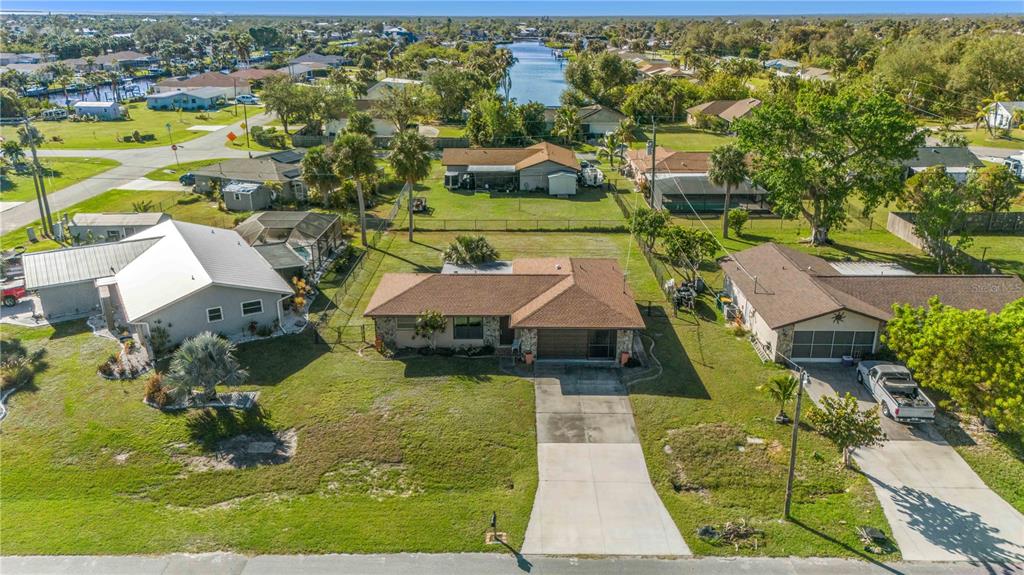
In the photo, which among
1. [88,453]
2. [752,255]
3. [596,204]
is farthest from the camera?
[596,204]

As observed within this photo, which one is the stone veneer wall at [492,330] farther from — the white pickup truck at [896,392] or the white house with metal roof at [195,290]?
the white pickup truck at [896,392]

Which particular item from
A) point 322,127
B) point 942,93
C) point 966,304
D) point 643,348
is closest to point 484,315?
point 643,348

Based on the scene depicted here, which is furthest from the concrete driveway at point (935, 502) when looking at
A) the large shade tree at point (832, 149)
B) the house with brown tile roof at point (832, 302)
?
the large shade tree at point (832, 149)

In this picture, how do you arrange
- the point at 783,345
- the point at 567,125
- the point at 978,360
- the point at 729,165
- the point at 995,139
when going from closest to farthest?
the point at 978,360
the point at 783,345
the point at 729,165
the point at 995,139
the point at 567,125

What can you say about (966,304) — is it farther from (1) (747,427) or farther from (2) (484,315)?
(2) (484,315)

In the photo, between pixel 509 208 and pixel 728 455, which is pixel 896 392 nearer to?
pixel 728 455

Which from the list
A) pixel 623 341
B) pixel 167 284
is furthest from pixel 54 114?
pixel 623 341

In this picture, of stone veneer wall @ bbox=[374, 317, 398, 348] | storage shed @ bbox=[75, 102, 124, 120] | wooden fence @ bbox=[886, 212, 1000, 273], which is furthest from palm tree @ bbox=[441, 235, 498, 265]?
storage shed @ bbox=[75, 102, 124, 120]
